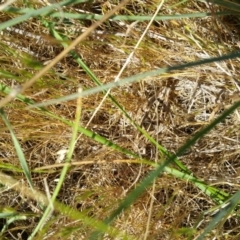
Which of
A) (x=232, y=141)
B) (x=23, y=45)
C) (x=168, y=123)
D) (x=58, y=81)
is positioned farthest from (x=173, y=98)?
(x=23, y=45)

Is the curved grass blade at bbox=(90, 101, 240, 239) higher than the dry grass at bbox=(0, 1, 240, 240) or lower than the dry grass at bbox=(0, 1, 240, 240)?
higher

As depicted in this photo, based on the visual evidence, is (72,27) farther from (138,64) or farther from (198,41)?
(198,41)

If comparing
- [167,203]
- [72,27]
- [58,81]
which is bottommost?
[167,203]

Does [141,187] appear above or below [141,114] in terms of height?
above

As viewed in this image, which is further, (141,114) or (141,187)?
(141,114)

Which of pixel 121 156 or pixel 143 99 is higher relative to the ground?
pixel 143 99

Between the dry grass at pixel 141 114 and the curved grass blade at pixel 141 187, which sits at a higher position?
the curved grass blade at pixel 141 187

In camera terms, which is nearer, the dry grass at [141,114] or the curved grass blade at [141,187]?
the curved grass blade at [141,187]

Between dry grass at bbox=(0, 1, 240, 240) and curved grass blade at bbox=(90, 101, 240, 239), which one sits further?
dry grass at bbox=(0, 1, 240, 240)
